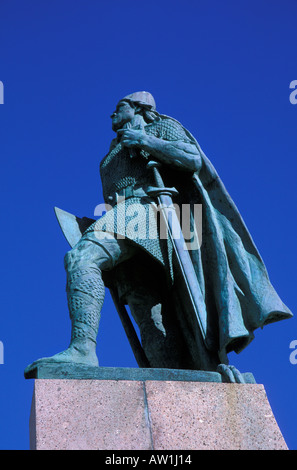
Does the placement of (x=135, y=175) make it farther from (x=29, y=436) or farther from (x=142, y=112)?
(x=29, y=436)

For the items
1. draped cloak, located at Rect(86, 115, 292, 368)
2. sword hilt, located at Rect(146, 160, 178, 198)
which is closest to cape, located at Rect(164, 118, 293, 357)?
draped cloak, located at Rect(86, 115, 292, 368)

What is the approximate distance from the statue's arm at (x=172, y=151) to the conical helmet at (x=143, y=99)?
696 millimetres

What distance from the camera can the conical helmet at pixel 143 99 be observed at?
24.7ft

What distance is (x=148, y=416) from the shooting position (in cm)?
511

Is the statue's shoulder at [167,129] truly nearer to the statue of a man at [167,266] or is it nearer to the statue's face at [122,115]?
the statue of a man at [167,266]

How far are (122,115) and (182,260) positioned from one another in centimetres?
189

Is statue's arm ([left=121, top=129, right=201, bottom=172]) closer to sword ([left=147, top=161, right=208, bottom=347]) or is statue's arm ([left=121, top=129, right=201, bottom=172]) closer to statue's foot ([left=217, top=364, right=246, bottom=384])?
sword ([left=147, top=161, right=208, bottom=347])

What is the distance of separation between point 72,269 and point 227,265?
1351mm

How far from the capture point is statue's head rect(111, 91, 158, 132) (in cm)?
748

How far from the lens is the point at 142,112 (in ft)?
24.8

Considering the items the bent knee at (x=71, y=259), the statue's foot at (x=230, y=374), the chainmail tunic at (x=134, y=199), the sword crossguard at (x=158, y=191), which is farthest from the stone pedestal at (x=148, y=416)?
the sword crossguard at (x=158, y=191)

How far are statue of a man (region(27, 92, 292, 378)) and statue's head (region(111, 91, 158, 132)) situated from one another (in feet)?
0.74

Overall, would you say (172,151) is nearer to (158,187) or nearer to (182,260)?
(158,187)
